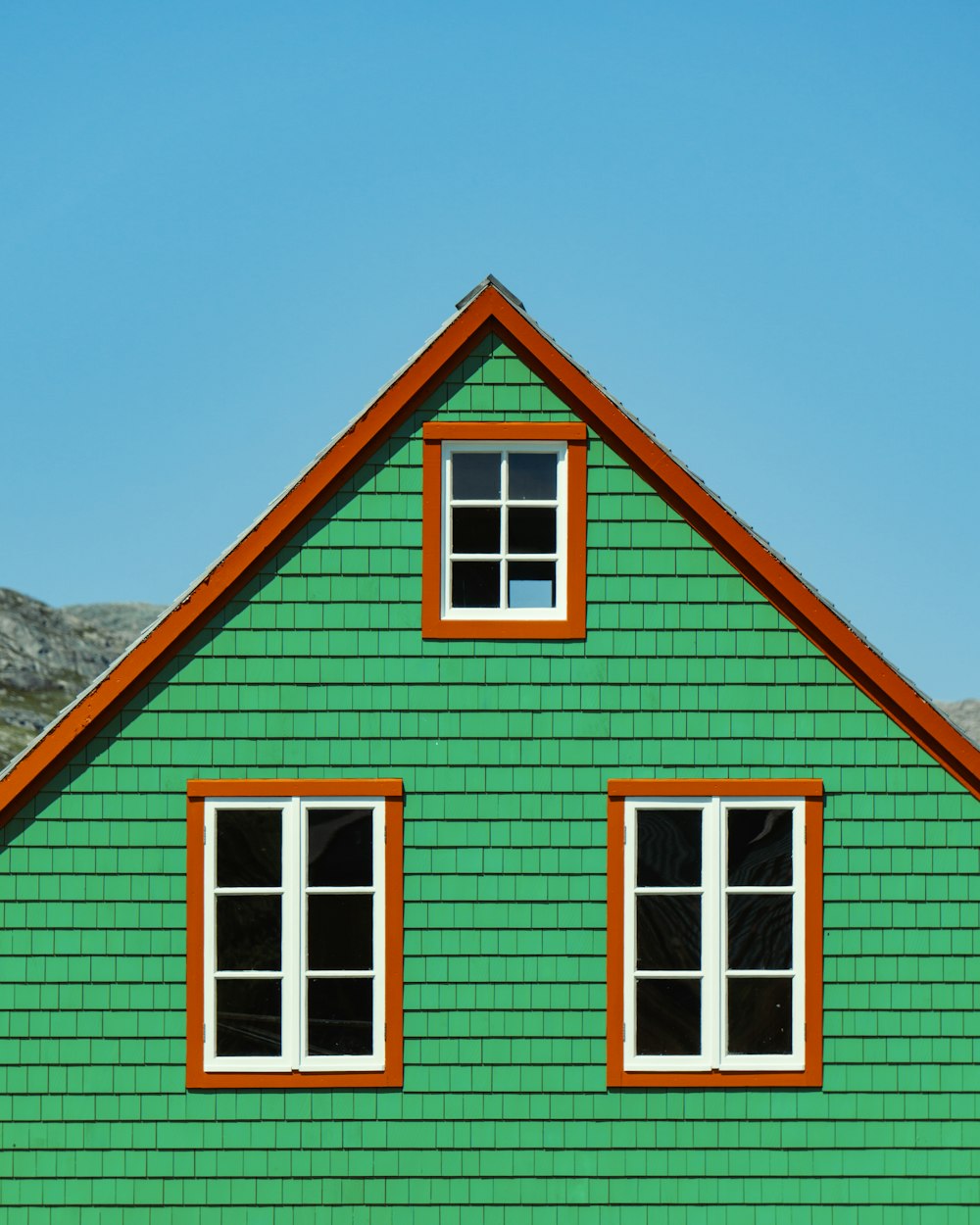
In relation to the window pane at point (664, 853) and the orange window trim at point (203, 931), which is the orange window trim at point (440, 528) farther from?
the window pane at point (664, 853)

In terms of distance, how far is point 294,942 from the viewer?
1104cm

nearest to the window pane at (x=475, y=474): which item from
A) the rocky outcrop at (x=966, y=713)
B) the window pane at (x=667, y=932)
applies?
the window pane at (x=667, y=932)

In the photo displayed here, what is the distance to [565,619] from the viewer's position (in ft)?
36.5

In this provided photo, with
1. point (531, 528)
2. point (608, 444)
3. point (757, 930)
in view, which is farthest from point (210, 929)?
point (608, 444)

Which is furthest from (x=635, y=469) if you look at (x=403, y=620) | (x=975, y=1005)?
(x=975, y=1005)

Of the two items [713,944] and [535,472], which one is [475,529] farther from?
[713,944]

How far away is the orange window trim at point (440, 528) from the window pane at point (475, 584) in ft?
0.56

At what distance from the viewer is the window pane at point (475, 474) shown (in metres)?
11.3

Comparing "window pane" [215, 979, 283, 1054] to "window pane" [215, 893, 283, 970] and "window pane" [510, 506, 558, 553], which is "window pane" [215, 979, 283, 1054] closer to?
"window pane" [215, 893, 283, 970]

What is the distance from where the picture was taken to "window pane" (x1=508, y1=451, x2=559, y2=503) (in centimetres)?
1131

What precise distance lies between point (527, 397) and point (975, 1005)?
5.96 m

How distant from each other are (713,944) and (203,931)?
4.01 m

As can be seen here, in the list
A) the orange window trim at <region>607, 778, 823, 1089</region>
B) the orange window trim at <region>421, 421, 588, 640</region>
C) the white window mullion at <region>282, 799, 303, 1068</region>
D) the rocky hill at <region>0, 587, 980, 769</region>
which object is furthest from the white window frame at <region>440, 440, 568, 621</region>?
the rocky hill at <region>0, 587, 980, 769</region>

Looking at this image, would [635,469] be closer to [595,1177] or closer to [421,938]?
[421,938]
